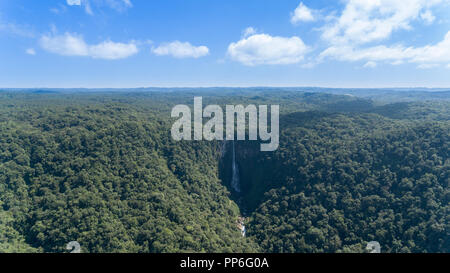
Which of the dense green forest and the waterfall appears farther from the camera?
the waterfall

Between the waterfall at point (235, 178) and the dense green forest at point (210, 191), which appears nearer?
the dense green forest at point (210, 191)

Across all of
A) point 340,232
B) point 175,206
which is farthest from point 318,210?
point 175,206

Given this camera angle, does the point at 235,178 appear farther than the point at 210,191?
Yes

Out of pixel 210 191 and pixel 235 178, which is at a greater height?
pixel 210 191
